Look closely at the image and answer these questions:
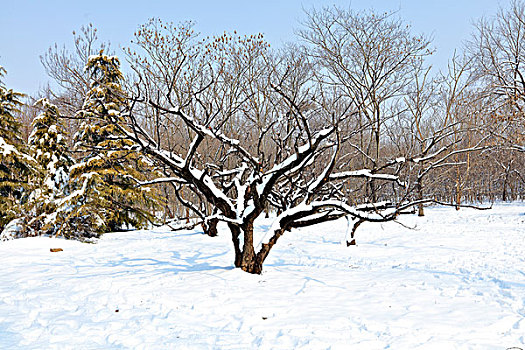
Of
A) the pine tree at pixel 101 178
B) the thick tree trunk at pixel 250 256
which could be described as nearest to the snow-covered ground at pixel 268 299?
the thick tree trunk at pixel 250 256

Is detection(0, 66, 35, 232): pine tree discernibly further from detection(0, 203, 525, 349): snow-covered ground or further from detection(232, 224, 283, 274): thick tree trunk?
detection(232, 224, 283, 274): thick tree trunk

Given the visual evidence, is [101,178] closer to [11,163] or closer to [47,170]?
[47,170]

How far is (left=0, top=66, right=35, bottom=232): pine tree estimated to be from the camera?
11.5 meters

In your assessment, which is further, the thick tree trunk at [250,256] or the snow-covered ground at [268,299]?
the thick tree trunk at [250,256]

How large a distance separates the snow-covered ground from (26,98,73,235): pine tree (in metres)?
2.72

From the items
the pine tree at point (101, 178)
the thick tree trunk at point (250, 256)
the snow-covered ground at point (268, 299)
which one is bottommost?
the snow-covered ground at point (268, 299)

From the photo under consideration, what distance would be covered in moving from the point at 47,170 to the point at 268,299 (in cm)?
1150

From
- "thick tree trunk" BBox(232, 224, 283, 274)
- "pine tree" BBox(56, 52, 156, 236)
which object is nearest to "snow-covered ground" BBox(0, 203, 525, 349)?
"thick tree trunk" BBox(232, 224, 283, 274)

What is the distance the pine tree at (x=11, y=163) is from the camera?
11.5m

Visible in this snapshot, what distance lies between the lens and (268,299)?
5086 millimetres

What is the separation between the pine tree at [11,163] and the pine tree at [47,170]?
0.45 metres

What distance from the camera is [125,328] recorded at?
13.6 ft

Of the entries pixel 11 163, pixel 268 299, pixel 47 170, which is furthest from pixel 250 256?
pixel 11 163

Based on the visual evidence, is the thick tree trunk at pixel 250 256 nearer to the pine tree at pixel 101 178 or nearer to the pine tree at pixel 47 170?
the pine tree at pixel 101 178
